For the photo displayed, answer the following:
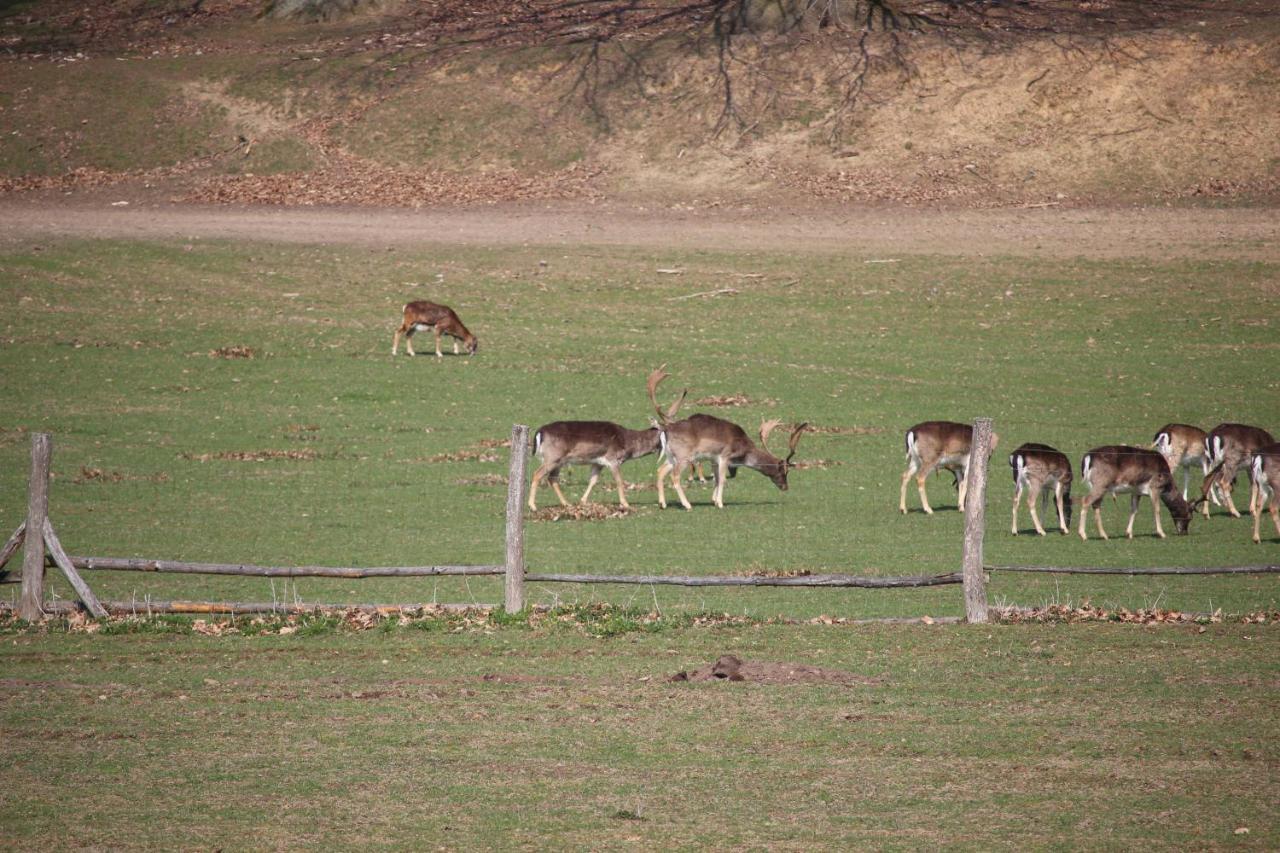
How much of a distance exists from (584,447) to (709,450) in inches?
82.9

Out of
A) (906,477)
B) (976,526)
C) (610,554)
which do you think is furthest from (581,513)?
(976,526)

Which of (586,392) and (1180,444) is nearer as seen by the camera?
(1180,444)

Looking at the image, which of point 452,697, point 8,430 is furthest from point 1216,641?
point 8,430

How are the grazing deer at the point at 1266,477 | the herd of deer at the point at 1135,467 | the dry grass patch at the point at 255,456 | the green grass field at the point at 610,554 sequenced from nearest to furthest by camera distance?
the green grass field at the point at 610,554 → the grazing deer at the point at 1266,477 → the herd of deer at the point at 1135,467 → the dry grass patch at the point at 255,456

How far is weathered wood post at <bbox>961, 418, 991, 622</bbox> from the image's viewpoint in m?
14.3

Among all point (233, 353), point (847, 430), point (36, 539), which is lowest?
point (36, 539)

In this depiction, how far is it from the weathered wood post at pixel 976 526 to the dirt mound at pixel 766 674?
231 cm

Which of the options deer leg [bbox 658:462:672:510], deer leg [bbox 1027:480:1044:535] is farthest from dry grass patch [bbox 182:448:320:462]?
deer leg [bbox 1027:480:1044:535]

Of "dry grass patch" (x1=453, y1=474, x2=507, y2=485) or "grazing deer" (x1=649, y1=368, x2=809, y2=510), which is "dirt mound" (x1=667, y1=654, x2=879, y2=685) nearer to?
"grazing deer" (x1=649, y1=368, x2=809, y2=510)

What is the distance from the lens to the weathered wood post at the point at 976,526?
14.3 metres

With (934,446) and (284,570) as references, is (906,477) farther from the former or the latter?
(284,570)

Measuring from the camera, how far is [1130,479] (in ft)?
70.0

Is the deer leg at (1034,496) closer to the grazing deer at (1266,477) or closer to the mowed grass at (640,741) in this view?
the grazing deer at (1266,477)

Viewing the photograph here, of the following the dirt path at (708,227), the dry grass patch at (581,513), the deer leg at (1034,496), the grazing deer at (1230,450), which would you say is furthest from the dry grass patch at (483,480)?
the dirt path at (708,227)
